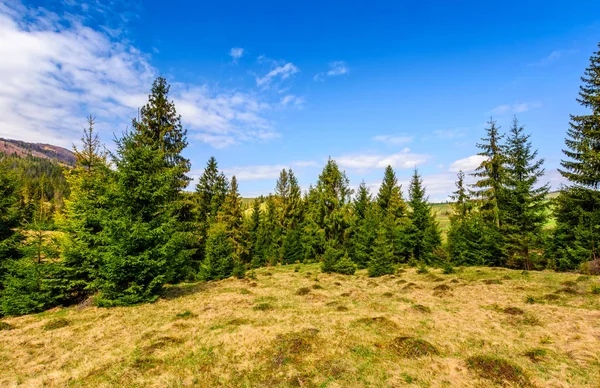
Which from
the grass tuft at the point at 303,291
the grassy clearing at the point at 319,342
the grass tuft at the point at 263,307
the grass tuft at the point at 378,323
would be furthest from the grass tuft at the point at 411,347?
the grass tuft at the point at 303,291

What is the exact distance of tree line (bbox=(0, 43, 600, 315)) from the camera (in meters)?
14.6

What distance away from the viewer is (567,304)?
1280 cm

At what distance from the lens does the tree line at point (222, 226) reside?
14617 mm

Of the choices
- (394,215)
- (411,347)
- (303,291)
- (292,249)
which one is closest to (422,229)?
(394,215)

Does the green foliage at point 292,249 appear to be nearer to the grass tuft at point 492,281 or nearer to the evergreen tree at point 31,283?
the grass tuft at point 492,281

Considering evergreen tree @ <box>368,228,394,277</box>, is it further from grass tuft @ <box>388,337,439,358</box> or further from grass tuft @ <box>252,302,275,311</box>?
grass tuft @ <box>388,337,439,358</box>

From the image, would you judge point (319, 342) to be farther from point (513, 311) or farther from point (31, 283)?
point (31, 283)

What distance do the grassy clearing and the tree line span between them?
2.35 metres

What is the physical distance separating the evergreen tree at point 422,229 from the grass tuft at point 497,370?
26250 mm

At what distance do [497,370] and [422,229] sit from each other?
2994 cm

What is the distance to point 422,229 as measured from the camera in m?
35.2

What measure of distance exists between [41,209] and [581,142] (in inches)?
4650

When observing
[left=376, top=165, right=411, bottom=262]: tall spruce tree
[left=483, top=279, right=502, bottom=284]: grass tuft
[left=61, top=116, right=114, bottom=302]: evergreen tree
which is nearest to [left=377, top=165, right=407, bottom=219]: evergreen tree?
[left=376, top=165, right=411, bottom=262]: tall spruce tree

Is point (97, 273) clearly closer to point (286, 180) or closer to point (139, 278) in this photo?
point (139, 278)
